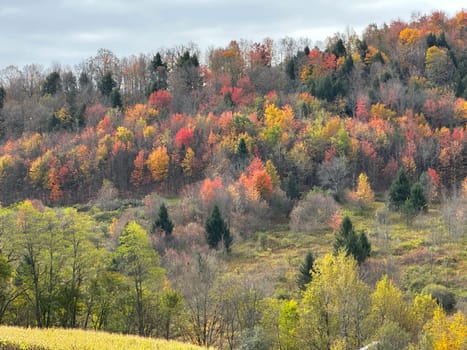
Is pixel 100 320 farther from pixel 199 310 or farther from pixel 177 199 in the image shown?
pixel 177 199

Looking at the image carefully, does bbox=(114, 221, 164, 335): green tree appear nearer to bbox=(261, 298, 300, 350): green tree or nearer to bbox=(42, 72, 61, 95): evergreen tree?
bbox=(261, 298, 300, 350): green tree

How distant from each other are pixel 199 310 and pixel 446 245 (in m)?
24.2

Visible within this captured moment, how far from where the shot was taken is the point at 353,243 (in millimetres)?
41812

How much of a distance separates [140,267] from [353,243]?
18.5 metres

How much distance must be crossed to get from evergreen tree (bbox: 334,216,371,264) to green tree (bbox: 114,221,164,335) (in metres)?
15.9

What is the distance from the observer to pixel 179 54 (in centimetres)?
9812

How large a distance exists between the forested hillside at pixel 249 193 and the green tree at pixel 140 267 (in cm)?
13

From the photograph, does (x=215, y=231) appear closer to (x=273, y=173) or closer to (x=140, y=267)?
(x=273, y=173)

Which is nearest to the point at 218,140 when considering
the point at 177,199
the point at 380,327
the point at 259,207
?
the point at 177,199

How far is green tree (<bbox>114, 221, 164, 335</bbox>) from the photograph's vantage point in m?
30.4

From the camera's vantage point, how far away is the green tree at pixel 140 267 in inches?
1198

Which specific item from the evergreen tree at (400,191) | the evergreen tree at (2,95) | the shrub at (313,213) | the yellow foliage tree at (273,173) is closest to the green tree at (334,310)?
the shrub at (313,213)

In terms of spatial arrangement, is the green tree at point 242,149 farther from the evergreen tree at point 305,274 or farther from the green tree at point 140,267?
the green tree at point 140,267

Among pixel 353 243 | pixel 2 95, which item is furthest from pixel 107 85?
pixel 353 243
